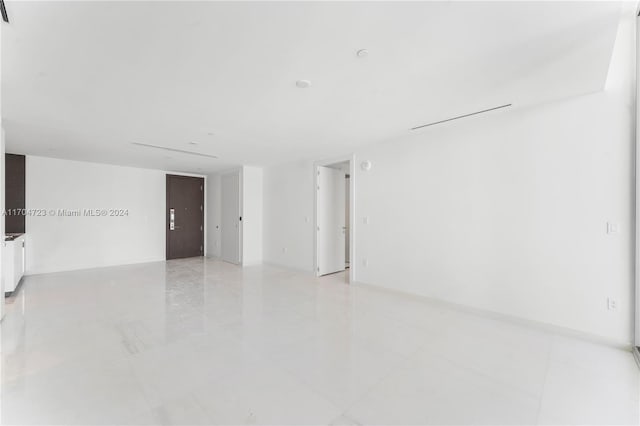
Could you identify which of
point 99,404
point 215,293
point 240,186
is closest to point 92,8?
point 99,404

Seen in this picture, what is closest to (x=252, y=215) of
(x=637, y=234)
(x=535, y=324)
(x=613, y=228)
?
(x=535, y=324)

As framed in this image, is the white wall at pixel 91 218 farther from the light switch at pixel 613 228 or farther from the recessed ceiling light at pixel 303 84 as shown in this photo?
the light switch at pixel 613 228

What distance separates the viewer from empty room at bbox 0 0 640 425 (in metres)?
1.65

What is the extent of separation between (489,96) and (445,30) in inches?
50.5

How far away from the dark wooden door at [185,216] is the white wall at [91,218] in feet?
0.62

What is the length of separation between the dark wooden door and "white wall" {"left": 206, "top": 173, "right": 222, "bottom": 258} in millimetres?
239

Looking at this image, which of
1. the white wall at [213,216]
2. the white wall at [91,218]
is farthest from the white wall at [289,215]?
the white wall at [91,218]

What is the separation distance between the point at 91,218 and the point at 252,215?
3.48 metres

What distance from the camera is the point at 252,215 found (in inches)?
259

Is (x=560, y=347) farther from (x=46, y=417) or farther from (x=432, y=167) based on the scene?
(x=46, y=417)

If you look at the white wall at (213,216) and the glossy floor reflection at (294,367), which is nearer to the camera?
the glossy floor reflection at (294,367)

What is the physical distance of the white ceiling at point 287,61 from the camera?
1535 millimetres

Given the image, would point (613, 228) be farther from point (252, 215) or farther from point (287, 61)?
point (252, 215)

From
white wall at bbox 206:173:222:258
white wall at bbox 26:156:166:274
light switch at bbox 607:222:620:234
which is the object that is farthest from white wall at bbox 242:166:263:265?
light switch at bbox 607:222:620:234
